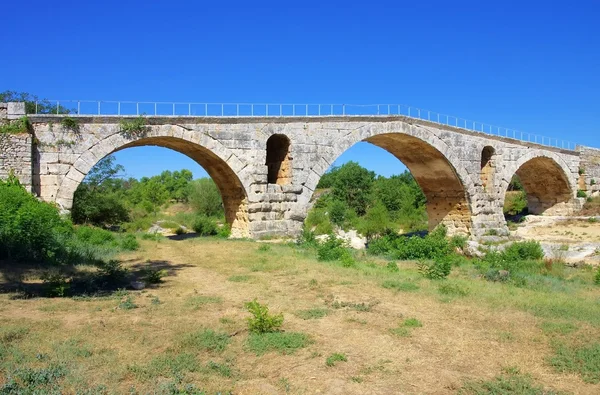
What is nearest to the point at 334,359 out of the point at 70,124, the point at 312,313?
the point at 312,313

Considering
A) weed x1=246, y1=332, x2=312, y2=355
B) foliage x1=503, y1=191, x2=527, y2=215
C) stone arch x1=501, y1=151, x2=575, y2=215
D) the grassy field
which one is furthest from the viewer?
foliage x1=503, y1=191, x2=527, y2=215

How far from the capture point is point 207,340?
601 cm

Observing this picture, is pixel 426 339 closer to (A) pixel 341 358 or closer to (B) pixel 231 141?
(A) pixel 341 358

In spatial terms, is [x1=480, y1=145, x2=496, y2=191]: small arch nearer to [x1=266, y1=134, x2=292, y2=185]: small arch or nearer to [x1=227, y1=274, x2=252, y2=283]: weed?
[x1=266, y1=134, x2=292, y2=185]: small arch

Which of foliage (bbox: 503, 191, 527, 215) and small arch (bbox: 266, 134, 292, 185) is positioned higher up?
small arch (bbox: 266, 134, 292, 185)

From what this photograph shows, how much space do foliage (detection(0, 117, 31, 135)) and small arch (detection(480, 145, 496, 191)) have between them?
21.3 m

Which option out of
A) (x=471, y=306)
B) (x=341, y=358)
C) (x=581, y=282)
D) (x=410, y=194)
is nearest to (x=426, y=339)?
(x=341, y=358)

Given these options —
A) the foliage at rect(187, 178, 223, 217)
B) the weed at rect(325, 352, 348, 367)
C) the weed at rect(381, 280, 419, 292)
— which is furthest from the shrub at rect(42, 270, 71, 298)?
the foliage at rect(187, 178, 223, 217)

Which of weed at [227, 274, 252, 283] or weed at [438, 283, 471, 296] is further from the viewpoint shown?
weed at [227, 274, 252, 283]

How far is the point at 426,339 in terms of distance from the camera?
6328mm

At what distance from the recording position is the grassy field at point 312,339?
4816mm

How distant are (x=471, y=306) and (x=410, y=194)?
117 ft

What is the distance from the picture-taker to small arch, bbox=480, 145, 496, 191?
86.1 ft

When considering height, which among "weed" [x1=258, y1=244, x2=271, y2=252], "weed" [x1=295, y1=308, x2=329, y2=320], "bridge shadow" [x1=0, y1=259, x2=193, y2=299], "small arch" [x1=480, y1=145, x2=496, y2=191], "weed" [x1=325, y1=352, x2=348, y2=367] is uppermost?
"small arch" [x1=480, y1=145, x2=496, y2=191]
